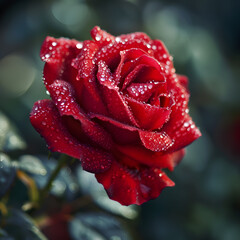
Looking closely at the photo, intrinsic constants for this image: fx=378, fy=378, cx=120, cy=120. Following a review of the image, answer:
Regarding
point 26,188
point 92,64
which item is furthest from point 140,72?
point 26,188

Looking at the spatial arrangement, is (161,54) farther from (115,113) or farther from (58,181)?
(58,181)

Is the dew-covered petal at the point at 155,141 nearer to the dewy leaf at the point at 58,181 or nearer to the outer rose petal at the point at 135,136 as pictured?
the outer rose petal at the point at 135,136

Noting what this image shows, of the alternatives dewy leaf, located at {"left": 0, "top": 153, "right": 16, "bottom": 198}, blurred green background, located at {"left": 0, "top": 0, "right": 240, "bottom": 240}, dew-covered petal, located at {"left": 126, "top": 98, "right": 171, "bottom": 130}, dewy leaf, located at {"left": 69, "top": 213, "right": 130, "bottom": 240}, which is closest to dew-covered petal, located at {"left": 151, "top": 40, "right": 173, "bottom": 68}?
dew-covered petal, located at {"left": 126, "top": 98, "right": 171, "bottom": 130}

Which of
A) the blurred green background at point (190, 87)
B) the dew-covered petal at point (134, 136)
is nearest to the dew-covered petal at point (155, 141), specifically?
the dew-covered petal at point (134, 136)

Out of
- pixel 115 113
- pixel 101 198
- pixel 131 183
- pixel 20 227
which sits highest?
pixel 115 113

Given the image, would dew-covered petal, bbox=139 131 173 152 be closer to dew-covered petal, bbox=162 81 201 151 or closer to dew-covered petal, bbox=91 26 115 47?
dew-covered petal, bbox=162 81 201 151

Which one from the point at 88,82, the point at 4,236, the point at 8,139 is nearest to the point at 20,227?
the point at 4,236
